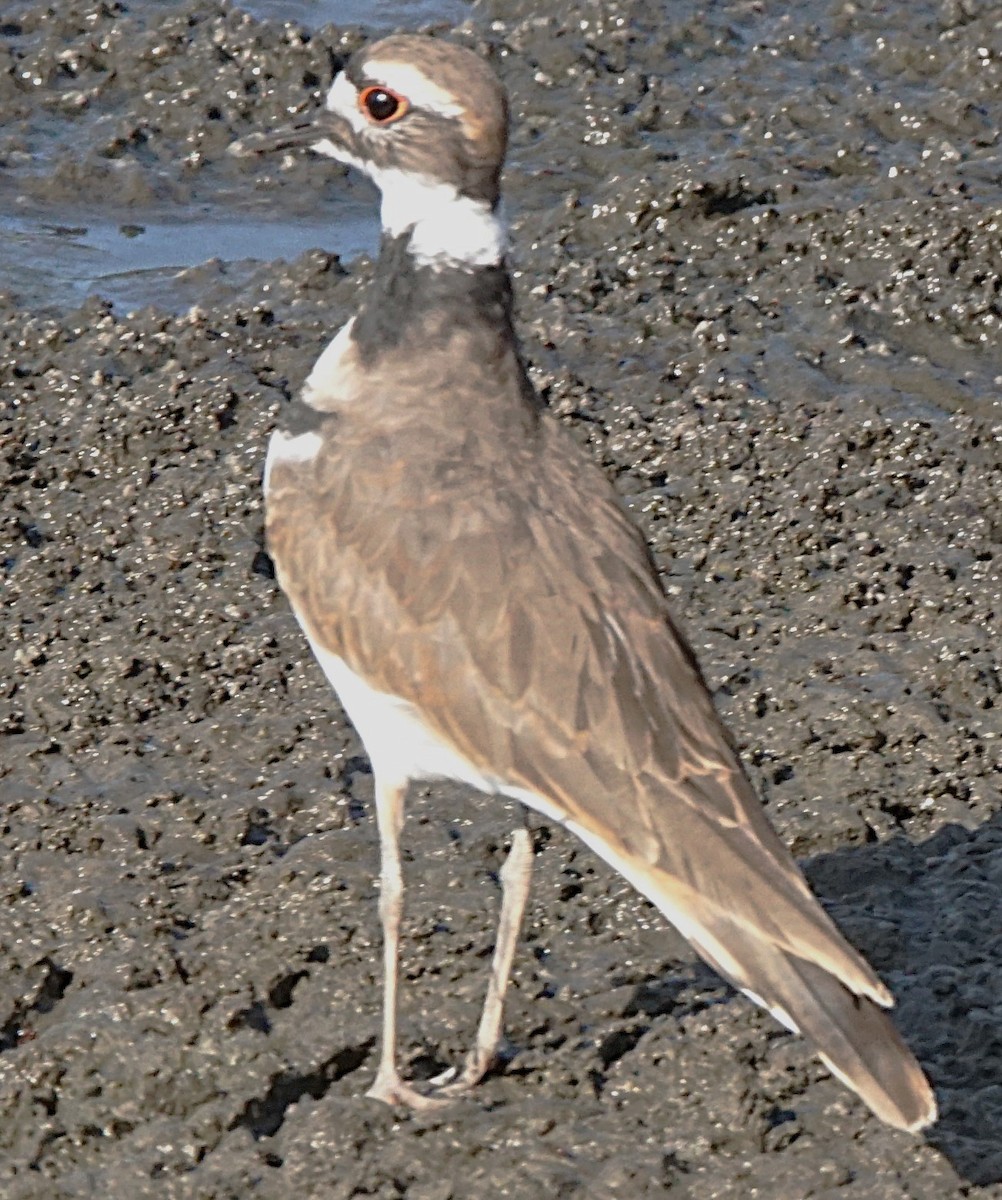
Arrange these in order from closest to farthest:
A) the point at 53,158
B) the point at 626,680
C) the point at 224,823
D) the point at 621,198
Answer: the point at 626,680 < the point at 224,823 < the point at 621,198 < the point at 53,158

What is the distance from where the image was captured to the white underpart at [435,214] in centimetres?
419

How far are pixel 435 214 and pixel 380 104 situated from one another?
0.85ft

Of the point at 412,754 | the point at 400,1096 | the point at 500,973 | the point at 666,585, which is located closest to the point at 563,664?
the point at 412,754

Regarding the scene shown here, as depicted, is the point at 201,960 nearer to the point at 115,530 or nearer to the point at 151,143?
the point at 115,530

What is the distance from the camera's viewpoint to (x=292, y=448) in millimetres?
4188

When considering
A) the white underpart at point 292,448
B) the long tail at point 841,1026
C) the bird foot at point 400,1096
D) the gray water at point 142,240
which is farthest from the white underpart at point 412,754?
the gray water at point 142,240

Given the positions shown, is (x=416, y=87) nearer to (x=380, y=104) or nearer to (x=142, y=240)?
(x=380, y=104)

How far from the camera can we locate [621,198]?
7.14m

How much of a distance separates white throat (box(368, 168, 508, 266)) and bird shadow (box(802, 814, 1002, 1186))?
5.32ft

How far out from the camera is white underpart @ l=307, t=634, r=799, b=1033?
12.4 ft

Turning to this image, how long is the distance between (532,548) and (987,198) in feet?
12.8

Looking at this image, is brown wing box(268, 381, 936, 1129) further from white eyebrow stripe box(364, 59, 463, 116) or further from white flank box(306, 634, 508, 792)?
white eyebrow stripe box(364, 59, 463, 116)

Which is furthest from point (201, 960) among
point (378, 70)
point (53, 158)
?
point (53, 158)

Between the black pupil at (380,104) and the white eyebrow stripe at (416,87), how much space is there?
23 mm
